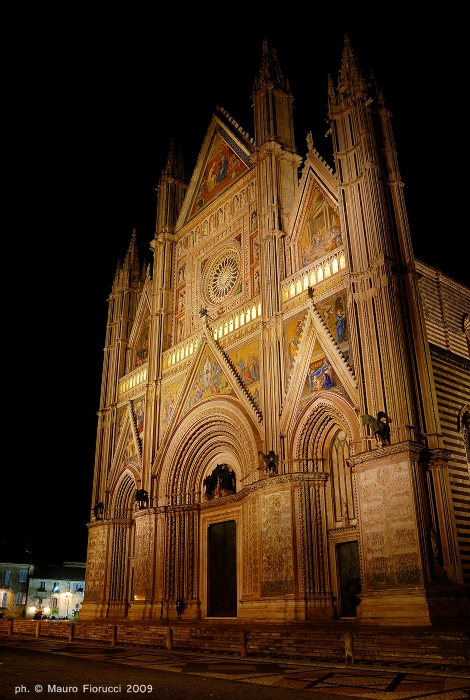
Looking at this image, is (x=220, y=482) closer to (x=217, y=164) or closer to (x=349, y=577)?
(x=349, y=577)

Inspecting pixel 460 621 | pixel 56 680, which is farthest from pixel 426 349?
pixel 56 680

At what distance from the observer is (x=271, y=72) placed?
28.1 m

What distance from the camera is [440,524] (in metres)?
16.0

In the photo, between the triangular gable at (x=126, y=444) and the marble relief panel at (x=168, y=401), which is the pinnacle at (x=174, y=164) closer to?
the marble relief panel at (x=168, y=401)

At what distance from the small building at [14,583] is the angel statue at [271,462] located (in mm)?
43263

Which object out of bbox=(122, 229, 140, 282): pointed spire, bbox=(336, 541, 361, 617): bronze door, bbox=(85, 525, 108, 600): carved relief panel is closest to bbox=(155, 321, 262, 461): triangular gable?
bbox=(85, 525, 108, 600): carved relief panel

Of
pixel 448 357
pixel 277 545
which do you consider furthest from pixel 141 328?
pixel 448 357

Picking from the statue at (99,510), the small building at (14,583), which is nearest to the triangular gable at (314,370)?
the statue at (99,510)

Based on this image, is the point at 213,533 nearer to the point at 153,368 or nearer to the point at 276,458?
the point at 276,458

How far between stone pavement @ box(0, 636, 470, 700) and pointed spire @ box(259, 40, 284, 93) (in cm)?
2386

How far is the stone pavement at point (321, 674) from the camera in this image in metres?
8.15

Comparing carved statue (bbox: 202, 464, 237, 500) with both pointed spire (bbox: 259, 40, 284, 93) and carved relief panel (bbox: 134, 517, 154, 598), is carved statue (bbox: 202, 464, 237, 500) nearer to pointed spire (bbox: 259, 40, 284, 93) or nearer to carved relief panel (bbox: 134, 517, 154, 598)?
carved relief panel (bbox: 134, 517, 154, 598)

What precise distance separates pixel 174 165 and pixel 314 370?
61.6ft

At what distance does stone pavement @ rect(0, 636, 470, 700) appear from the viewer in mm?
8149
